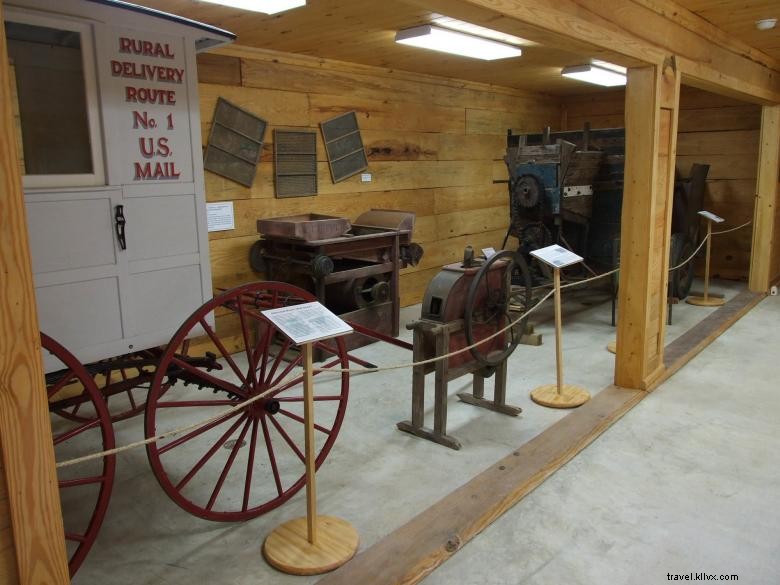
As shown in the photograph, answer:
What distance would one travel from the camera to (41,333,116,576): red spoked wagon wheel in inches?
92.7

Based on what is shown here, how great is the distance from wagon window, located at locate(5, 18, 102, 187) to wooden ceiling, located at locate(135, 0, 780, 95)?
4.16ft

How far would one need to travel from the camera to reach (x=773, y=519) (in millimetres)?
2979

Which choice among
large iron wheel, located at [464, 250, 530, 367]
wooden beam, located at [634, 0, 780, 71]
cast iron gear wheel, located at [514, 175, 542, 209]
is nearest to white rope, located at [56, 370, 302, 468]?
large iron wheel, located at [464, 250, 530, 367]

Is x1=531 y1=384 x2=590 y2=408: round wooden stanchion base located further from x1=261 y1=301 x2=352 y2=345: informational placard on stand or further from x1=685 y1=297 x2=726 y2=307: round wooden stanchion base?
x1=685 y1=297 x2=726 y2=307: round wooden stanchion base

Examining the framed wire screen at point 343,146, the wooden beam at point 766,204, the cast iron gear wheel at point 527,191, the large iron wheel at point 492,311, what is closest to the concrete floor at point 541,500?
the large iron wheel at point 492,311

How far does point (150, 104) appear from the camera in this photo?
3.01 meters

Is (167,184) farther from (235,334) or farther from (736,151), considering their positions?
(736,151)

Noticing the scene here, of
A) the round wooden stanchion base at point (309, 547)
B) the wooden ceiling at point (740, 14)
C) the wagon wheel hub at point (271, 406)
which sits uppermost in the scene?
the wooden ceiling at point (740, 14)

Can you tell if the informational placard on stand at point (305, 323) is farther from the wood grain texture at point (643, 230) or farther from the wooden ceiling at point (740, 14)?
the wooden ceiling at point (740, 14)

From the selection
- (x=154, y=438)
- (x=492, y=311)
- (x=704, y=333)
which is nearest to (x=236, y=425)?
(x=154, y=438)

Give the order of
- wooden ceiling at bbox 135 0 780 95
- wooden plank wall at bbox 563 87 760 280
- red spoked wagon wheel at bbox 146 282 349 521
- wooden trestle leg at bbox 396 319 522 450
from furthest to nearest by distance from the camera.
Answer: wooden plank wall at bbox 563 87 760 280, wooden trestle leg at bbox 396 319 522 450, wooden ceiling at bbox 135 0 780 95, red spoked wagon wheel at bbox 146 282 349 521

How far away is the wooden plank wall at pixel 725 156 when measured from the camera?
8.38 m

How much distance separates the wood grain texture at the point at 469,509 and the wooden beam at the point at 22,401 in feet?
4.04

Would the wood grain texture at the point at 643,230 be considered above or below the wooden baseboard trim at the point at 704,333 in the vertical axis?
above
